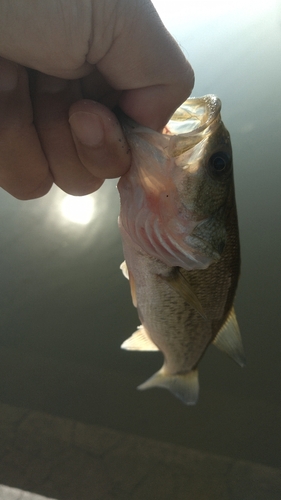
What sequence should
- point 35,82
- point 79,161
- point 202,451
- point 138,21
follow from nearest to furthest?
point 138,21
point 35,82
point 79,161
point 202,451

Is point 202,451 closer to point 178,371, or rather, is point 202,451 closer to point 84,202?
point 178,371

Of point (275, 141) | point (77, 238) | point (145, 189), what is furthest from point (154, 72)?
point (275, 141)

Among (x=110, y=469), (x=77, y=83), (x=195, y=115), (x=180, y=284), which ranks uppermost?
(x=77, y=83)

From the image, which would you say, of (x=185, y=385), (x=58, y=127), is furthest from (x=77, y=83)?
(x=185, y=385)

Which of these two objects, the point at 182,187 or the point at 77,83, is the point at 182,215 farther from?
the point at 77,83

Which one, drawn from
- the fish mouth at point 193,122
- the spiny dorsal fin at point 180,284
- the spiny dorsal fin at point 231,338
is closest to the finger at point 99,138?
the fish mouth at point 193,122
